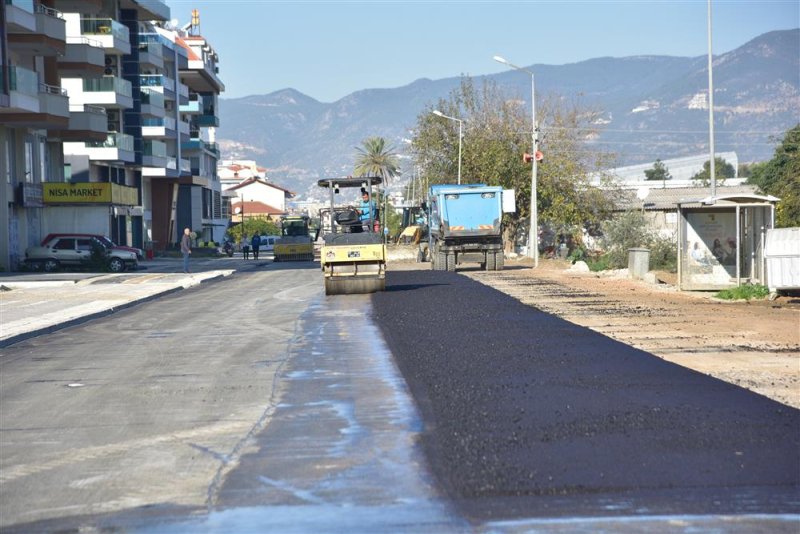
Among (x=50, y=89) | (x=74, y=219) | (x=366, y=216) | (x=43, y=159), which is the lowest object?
(x=366, y=216)

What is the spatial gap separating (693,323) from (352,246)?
37.4 ft

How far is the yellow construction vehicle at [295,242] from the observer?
217 feet

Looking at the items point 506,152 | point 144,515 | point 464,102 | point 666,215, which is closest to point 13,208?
point 506,152

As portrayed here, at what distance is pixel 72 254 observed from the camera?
53906mm

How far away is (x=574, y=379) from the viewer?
43.0 ft

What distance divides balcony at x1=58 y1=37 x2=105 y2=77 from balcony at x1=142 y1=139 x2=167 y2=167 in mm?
16555

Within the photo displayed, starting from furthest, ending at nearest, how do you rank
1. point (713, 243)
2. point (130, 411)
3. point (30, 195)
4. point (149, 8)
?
point (149, 8) < point (30, 195) < point (713, 243) < point (130, 411)

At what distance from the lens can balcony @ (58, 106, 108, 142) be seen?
5784cm

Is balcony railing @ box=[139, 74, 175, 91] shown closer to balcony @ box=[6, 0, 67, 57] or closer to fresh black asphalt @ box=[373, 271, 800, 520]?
balcony @ box=[6, 0, 67, 57]

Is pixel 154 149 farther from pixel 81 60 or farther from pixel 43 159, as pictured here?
pixel 43 159

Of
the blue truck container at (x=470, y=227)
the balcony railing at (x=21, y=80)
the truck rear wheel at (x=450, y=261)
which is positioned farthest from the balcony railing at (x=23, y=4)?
the truck rear wheel at (x=450, y=261)

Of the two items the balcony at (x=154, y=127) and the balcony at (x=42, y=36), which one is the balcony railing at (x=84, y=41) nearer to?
the balcony at (x=42, y=36)

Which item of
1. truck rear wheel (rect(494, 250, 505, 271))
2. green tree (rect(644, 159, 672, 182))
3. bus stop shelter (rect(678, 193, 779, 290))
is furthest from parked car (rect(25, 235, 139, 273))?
green tree (rect(644, 159, 672, 182))

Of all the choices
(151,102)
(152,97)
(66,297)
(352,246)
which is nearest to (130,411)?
(352,246)
